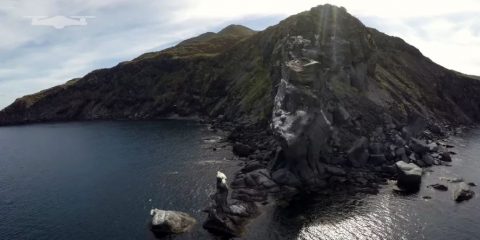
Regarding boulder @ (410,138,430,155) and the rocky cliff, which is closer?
the rocky cliff

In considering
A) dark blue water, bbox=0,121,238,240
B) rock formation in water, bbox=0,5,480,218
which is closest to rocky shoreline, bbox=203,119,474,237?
rock formation in water, bbox=0,5,480,218

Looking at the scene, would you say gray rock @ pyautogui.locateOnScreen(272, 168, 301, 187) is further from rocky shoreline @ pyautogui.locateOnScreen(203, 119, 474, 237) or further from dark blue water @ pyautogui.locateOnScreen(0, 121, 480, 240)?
dark blue water @ pyautogui.locateOnScreen(0, 121, 480, 240)

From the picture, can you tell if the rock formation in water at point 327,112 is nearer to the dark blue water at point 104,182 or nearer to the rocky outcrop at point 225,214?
the rocky outcrop at point 225,214

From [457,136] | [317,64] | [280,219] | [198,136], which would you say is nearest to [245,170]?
[280,219]

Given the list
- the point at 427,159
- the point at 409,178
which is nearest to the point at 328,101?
the point at 427,159

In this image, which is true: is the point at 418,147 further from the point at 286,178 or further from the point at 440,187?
the point at 286,178

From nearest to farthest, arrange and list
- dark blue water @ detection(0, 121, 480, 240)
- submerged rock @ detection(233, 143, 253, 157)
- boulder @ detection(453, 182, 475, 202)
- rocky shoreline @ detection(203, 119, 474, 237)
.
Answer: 1. dark blue water @ detection(0, 121, 480, 240)
2. rocky shoreline @ detection(203, 119, 474, 237)
3. boulder @ detection(453, 182, 475, 202)
4. submerged rock @ detection(233, 143, 253, 157)
